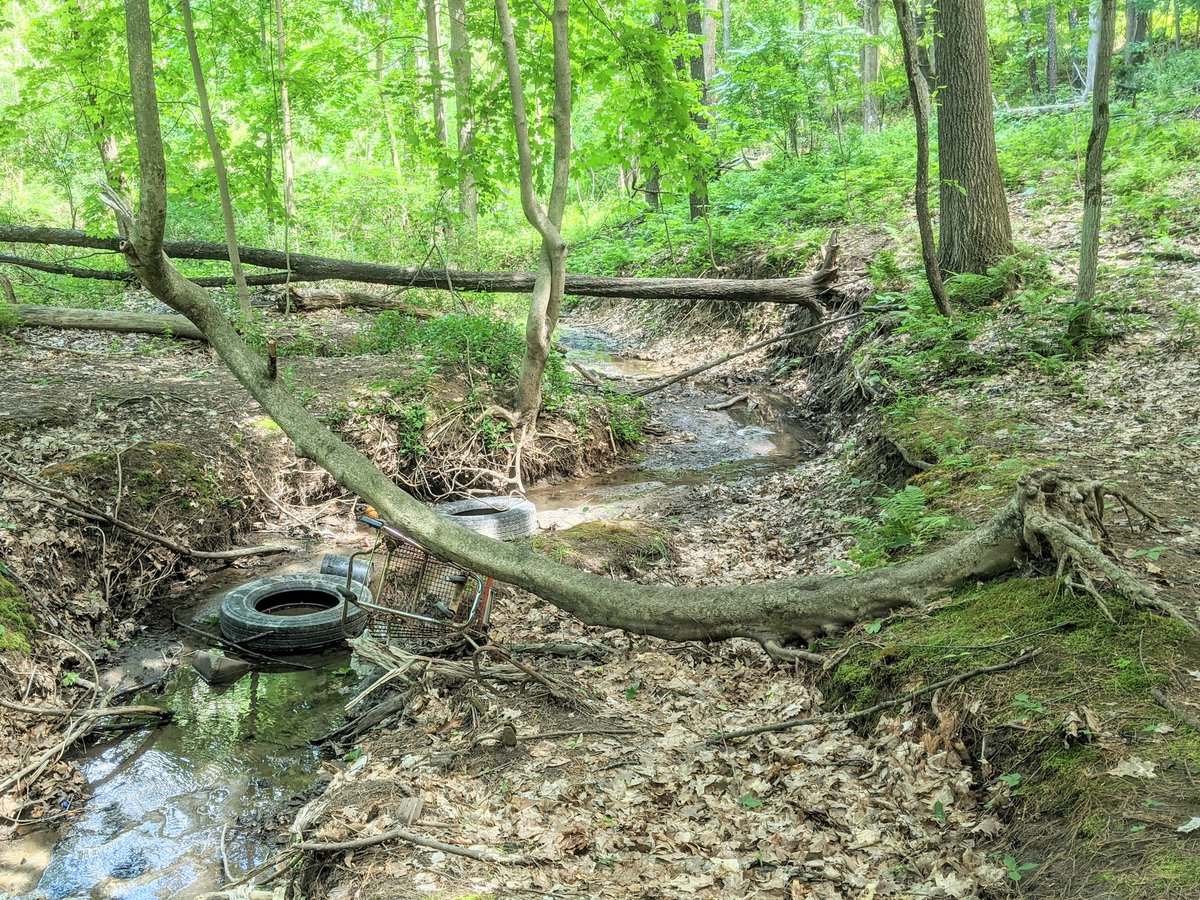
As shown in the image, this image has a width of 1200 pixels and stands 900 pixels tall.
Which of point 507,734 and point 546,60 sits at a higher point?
point 546,60

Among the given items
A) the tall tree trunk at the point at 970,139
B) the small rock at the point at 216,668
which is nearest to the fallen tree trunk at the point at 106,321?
the small rock at the point at 216,668

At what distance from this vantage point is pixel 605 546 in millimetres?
7484

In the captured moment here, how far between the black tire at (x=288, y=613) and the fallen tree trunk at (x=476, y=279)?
6343mm

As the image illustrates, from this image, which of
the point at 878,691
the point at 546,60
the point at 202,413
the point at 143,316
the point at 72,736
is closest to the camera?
the point at 878,691

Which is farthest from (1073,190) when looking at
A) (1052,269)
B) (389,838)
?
(389,838)

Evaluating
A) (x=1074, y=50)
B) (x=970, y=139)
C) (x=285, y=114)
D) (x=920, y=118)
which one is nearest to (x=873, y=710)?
(x=920, y=118)

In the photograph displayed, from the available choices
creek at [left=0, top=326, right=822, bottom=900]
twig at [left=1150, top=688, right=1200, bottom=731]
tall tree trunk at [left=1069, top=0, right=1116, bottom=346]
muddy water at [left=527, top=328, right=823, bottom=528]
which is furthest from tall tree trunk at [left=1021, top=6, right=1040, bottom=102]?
creek at [left=0, top=326, right=822, bottom=900]

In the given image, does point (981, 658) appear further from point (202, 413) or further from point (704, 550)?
point (202, 413)

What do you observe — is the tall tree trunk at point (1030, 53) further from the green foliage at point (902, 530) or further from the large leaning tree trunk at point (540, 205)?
the green foliage at point (902, 530)

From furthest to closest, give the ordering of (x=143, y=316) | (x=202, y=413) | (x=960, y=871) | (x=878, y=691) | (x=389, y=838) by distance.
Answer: (x=143, y=316), (x=202, y=413), (x=878, y=691), (x=389, y=838), (x=960, y=871)

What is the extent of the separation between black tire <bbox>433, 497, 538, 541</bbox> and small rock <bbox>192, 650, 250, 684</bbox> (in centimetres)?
226

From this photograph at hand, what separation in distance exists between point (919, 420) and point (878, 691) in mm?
4610

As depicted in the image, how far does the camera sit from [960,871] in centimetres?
305

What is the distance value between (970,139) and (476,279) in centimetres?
712
